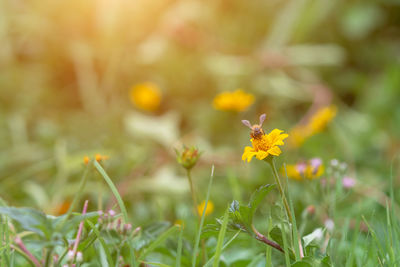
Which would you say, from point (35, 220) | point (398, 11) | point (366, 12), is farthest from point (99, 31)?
point (35, 220)

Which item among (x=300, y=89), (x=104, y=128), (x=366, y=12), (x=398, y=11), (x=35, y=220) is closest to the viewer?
(x=35, y=220)

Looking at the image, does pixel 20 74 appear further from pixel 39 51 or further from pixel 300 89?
pixel 300 89

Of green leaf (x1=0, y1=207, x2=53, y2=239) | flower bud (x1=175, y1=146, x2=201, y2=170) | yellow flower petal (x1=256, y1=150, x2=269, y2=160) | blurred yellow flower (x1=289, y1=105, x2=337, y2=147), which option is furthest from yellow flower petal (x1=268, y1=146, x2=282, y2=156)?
blurred yellow flower (x1=289, y1=105, x2=337, y2=147)

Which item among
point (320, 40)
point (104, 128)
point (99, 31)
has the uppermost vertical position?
point (99, 31)

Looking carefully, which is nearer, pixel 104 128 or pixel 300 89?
pixel 104 128

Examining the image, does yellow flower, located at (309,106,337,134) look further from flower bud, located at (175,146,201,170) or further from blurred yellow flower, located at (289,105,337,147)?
flower bud, located at (175,146,201,170)

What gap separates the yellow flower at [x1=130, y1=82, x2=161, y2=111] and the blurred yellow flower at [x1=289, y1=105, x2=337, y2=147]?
0.63 m

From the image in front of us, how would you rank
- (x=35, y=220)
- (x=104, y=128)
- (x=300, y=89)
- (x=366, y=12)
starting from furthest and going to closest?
1. (x=366, y=12)
2. (x=300, y=89)
3. (x=104, y=128)
4. (x=35, y=220)

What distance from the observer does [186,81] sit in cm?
224

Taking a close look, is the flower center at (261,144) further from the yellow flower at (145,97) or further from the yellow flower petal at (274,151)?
the yellow flower at (145,97)

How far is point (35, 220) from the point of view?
51 cm

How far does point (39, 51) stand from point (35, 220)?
2.00 metres

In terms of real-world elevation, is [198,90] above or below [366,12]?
below

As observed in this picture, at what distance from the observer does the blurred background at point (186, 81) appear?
1637 mm
